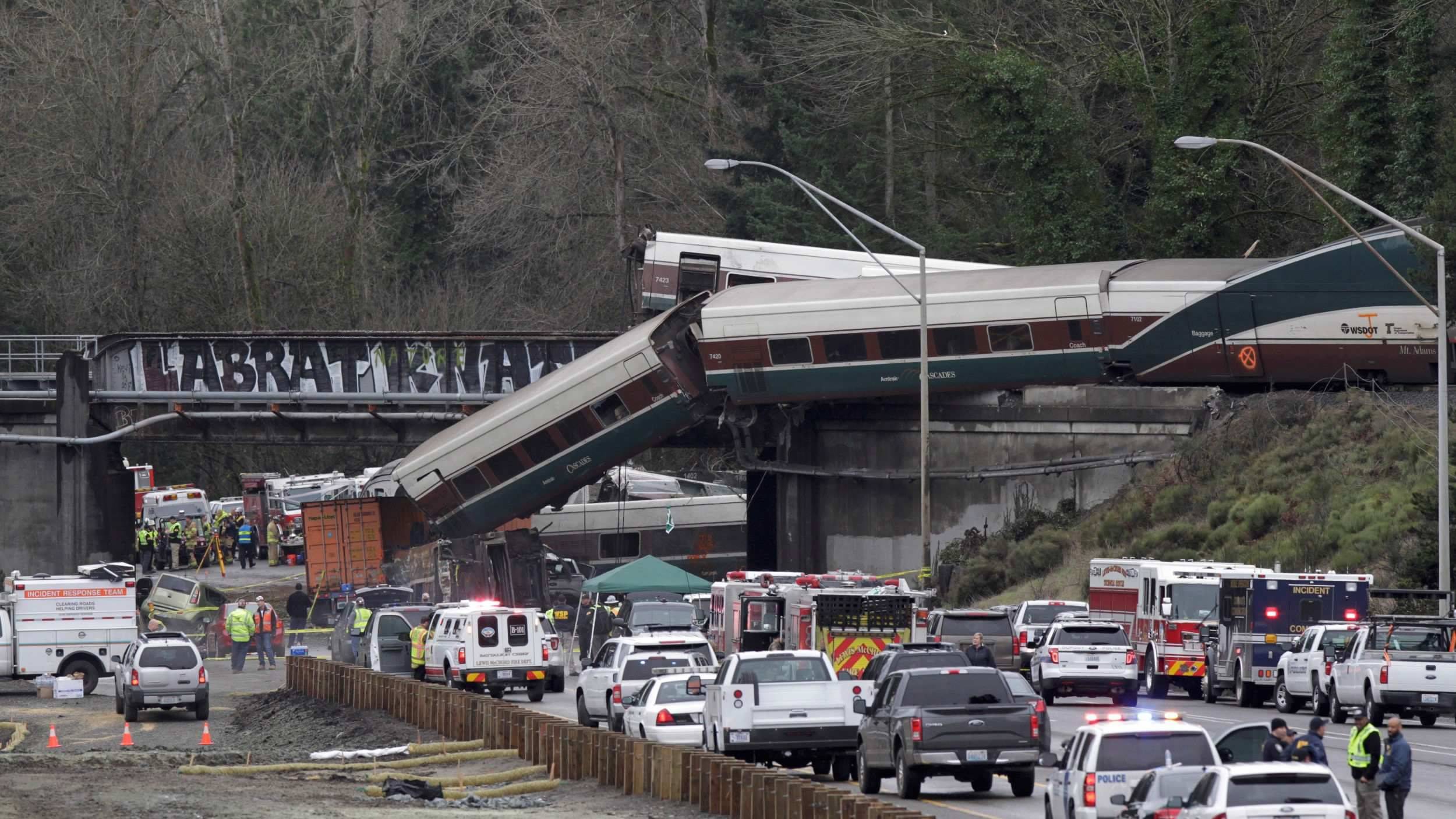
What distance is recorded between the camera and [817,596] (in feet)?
100

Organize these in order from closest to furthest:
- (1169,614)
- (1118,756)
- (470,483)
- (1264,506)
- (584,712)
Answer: (1118,756) → (584,712) → (1169,614) → (1264,506) → (470,483)

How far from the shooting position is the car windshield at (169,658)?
3438cm

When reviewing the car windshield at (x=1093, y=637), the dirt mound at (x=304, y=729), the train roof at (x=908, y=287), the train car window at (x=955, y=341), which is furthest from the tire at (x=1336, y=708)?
the train car window at (x=955, y=341)

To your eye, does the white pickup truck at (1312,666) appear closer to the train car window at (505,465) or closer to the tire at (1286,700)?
the tire at (1286,700)

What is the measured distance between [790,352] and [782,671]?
2700 centimetres

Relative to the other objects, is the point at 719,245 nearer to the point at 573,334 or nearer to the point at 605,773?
the point at 573,334

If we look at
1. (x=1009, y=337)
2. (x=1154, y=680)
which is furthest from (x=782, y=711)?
(x=1009, y=337)

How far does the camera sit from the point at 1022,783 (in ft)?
68.4

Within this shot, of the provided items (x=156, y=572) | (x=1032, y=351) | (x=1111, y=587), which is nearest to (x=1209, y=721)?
(x=1111, y=587)

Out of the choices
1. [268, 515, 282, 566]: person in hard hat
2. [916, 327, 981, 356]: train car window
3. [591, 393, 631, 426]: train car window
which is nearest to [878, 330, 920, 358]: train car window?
[916, 327, 981, 356]: train car window

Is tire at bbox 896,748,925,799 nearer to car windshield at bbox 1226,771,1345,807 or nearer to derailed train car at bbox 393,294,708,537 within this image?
car windshield at bbox 1226,771,1345,807

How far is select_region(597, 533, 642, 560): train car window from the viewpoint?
6481 centimetres

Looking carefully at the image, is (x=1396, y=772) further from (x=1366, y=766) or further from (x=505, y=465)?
(x=505, y=465)

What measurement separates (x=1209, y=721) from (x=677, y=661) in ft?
25.5
